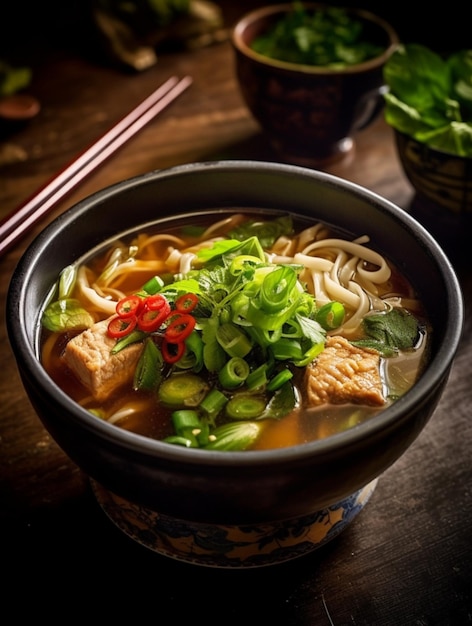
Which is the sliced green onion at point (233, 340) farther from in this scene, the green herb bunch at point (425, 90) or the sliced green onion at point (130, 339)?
the green herb bunch at point (425, 90)

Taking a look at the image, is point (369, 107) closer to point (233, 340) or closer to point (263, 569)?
point (233, 340)

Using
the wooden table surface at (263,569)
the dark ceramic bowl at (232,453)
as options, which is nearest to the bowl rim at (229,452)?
the dark ceramic bowl at (232,453)

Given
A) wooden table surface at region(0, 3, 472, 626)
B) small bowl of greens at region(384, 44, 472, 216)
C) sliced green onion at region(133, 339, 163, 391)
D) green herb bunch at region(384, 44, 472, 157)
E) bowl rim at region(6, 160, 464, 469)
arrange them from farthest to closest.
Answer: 1. green herb bunch at region(384, 44, 472, 157)
2. small bowl of greens at region(384, 44, 472, 216)
3. sliced green onion at region(133, 339, 163, 391)
4. wooden table surface at region(0, 3, 472, 626)
5. bowl rim at region(6, 160, 464, 469)

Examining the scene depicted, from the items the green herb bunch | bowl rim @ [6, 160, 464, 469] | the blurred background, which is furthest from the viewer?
the blurred background

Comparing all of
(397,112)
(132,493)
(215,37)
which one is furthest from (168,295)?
(215,37)

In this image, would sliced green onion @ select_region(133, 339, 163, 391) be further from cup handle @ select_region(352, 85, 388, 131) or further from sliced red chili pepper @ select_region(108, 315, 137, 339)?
cup handle @ select_region(352, 85, 388, 131)

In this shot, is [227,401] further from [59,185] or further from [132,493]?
[59,185]

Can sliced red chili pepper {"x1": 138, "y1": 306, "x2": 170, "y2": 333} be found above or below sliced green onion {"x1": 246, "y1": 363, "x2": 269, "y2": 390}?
above

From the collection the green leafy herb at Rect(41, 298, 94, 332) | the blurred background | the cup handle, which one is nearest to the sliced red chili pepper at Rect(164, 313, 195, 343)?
the green leafy herb at Rect(41, 298, 94, 332)
